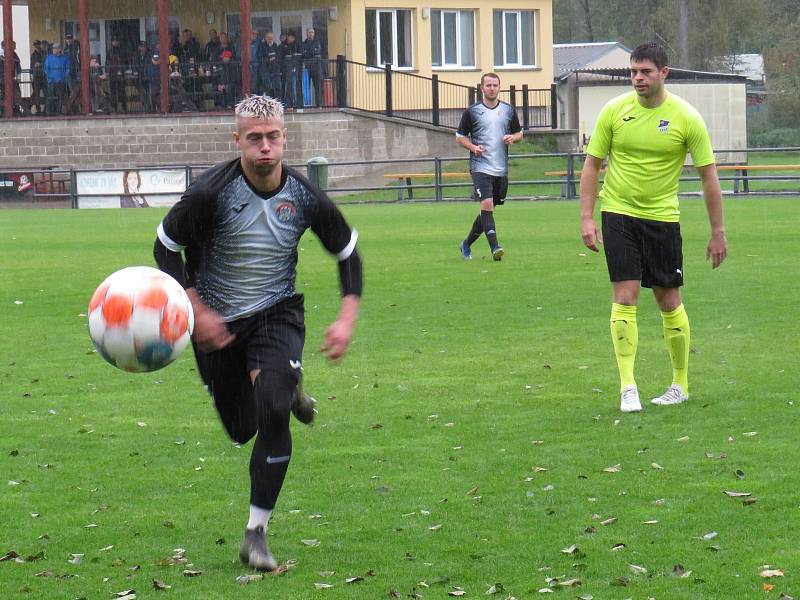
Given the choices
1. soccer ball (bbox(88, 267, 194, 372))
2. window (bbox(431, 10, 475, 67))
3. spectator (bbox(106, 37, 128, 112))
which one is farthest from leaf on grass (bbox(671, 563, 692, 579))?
window (bbox(431, 10, 475, 67))

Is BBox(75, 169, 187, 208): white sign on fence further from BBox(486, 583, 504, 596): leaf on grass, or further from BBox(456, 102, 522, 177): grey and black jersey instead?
BBox(486, 583, 504, 596): leaf on grass

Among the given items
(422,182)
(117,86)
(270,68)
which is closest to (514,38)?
(270,68)

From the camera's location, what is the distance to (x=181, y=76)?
42.6m

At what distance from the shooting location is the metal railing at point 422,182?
113 feet

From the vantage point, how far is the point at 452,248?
21750 mm

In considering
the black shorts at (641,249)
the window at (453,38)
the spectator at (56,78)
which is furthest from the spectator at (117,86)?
the black shorts at (641,249)

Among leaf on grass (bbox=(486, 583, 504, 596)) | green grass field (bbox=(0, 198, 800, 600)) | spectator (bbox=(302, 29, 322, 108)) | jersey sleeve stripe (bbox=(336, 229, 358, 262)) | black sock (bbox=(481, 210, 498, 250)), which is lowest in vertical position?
green grass field (bbox=(0, 198, 800, 600))

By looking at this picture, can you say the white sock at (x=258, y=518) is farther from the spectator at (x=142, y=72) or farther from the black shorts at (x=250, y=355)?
the spectator at (x=142, y=72)

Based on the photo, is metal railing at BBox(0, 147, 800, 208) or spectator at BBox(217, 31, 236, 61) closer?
metal railing at BBox(0, 147, 800, 208)

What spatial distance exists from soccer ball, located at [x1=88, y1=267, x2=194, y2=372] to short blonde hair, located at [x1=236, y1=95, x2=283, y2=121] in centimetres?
74

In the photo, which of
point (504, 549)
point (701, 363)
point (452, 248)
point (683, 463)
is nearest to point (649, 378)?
point (701, 363)

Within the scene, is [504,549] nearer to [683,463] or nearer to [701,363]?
[683,463]

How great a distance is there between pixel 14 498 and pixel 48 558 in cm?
119

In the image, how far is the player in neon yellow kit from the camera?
896 cm
